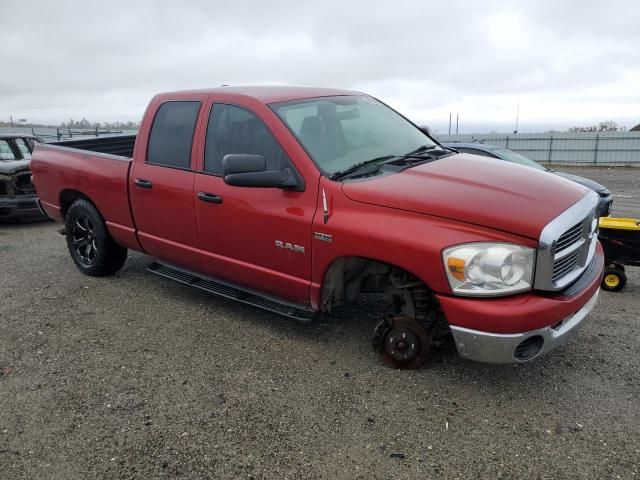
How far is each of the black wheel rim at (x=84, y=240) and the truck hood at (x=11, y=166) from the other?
157 inches

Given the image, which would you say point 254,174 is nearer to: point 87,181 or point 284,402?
point 284,402

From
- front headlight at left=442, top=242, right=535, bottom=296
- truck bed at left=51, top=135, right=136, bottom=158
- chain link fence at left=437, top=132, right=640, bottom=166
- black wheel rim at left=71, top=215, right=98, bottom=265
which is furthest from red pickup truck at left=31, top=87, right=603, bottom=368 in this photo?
chain link fence at left=437, top=132, right=640, bottom=166

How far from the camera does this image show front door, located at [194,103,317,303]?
3.72 m

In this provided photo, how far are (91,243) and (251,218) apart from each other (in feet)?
8.77

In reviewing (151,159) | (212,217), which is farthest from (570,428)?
(151,159)

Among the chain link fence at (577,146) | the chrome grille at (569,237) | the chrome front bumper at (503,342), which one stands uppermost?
the chrome grille at (569,237)

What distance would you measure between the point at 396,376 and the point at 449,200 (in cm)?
125

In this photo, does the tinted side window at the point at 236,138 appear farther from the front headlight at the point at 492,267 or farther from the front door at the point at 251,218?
the front headlight at the point at 492,267

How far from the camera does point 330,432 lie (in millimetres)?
3033

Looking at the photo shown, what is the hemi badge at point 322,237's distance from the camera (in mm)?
3519

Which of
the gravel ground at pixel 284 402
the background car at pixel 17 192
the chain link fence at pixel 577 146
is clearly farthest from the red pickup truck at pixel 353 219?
the chain link fence at pixel 577 146

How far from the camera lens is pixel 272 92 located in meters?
4.32

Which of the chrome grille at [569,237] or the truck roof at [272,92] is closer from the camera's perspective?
the chrome grille at [569,237]

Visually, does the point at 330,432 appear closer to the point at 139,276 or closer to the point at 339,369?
the point at 339,369
